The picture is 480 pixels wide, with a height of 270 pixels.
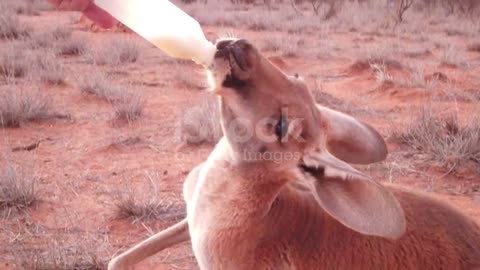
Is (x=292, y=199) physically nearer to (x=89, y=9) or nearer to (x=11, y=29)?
(x=89, y=9)

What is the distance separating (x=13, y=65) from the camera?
1023cm

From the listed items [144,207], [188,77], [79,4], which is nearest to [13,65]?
[188,77]

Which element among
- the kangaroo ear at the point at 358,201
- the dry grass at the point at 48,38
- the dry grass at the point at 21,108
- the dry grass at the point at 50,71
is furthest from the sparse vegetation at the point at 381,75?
the kangaroo ear at the point at 358,201

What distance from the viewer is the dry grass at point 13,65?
10112mm

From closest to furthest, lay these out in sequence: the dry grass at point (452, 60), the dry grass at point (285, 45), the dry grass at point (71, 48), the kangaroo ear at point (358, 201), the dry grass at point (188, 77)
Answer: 1. the kangaroo ear at point (358, 201)
2. the dry grass at point (188, 77)
3. the dry grass at point (71, 48)
4. the dry grass at point (452, 60)
5. the dry grass at point (285, 45)

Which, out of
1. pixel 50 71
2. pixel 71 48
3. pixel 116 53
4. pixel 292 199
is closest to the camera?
pixel 292 199

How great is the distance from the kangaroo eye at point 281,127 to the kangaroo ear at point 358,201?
8.5 inches

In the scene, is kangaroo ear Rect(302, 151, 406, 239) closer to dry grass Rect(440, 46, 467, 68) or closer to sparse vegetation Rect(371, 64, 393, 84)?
sparse vegetation Rect(371, 64, 393, 84)

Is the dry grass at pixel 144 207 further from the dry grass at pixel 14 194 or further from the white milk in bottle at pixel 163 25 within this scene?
the white milk in bottle at pixel 163 25

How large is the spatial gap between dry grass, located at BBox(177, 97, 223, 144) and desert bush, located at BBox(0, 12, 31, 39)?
7.99 metres

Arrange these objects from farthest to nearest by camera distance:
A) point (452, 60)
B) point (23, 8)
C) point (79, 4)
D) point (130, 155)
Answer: point (23, 8)
point (452, 60)
point (130, 155)
point (79, 4)

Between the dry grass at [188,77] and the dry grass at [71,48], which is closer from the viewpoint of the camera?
the dry grass at [188,77]

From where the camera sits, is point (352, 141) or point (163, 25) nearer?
point (163, 25)

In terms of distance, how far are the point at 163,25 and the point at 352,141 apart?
3.98ft
